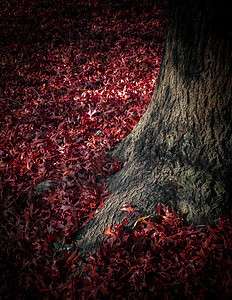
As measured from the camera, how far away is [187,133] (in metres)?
1.98

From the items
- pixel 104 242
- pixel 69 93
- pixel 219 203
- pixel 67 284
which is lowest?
pixel 67 284

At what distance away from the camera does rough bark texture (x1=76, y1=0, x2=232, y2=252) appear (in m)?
1.60

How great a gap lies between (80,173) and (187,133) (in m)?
1.61

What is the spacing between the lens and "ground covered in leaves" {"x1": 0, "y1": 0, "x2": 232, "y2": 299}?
5.78 ft

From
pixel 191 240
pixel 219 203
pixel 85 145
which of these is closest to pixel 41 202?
pixel 85 145

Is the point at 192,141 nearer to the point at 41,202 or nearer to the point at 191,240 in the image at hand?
the point at 191,240

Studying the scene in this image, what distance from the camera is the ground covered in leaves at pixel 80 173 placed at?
1763 mm

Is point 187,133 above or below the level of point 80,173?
above

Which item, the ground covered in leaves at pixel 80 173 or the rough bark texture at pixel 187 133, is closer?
the rough bark texture at pixel 187 133

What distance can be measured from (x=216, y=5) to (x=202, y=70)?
1.49ft

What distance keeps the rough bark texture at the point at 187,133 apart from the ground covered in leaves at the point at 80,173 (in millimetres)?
160

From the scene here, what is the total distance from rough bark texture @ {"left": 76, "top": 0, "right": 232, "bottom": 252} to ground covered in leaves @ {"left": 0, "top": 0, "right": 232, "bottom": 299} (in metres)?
0.16

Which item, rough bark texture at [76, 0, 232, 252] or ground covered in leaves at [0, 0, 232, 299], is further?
ground covered in leaves at [0, 0, 232, 299]

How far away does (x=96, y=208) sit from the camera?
2.47m
